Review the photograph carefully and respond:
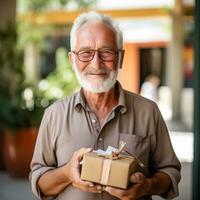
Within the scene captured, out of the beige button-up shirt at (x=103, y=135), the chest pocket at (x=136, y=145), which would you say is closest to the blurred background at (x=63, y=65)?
the beige button-up shirt at (x=103, y=135)

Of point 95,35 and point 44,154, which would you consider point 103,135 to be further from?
point 95,35

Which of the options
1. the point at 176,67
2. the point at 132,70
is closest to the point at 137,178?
the point at 176,67

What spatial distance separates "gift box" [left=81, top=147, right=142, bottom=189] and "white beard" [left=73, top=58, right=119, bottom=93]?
325mm

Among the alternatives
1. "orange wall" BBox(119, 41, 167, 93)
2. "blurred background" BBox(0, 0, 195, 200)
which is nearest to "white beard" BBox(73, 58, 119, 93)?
"blurred background" BBox(0, 0, 195, 200)

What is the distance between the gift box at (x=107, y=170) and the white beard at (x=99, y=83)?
1.06 feet

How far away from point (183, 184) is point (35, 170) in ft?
14.3

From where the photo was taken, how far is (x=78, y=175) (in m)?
1.75

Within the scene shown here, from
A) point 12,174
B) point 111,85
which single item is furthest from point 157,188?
point 12,174

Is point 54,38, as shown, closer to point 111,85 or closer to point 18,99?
point 18,99

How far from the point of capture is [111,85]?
1.95m

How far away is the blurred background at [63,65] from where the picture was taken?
658cm

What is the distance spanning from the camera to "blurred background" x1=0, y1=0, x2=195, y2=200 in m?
6.58

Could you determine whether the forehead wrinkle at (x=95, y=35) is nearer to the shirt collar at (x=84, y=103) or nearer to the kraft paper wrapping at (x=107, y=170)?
the shirt collar at (x=84, y=103)

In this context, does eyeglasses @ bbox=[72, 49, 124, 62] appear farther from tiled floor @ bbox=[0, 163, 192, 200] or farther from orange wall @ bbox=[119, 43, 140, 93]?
orange wall @ bbox=[119, 43, 140, 93]
